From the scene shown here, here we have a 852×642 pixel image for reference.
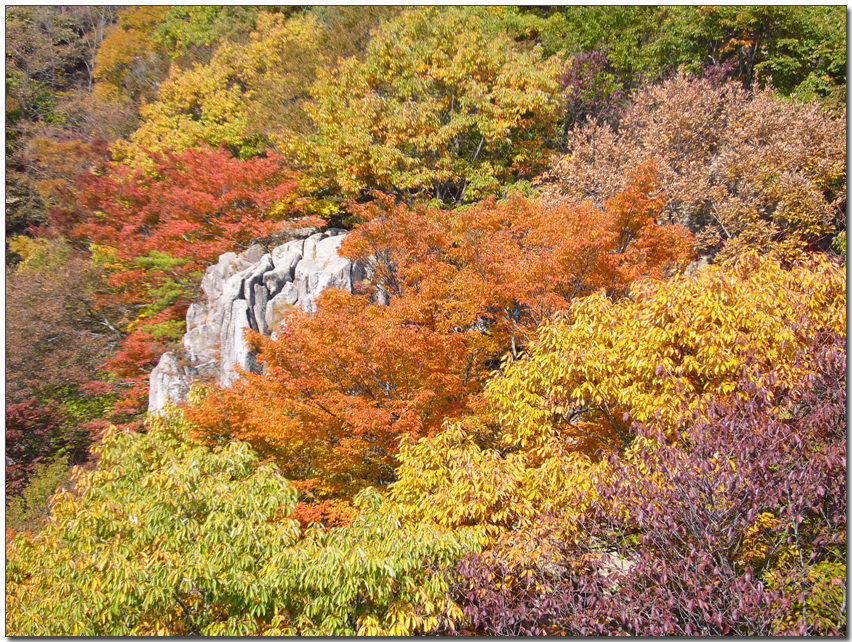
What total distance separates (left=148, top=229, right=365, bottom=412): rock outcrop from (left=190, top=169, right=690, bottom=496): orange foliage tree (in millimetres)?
1412

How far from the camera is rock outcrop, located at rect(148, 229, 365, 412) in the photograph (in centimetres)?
1797

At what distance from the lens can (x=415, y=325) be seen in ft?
46.2

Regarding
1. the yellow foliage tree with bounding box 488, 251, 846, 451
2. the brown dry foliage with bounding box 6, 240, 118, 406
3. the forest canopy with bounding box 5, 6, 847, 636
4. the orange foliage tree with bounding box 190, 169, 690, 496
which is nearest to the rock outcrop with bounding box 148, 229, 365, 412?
the forest canopy with bounding box 5, 6, 847, 636

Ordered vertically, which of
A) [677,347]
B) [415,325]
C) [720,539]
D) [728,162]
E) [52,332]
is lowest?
[52,332]

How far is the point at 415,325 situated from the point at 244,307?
7.06 m

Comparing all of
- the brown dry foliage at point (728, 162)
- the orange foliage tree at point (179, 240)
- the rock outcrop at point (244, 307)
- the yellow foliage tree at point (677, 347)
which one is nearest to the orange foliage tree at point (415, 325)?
the rock outcrop at point (244, 307)

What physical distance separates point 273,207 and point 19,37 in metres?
35.1

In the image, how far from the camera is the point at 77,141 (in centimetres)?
3353

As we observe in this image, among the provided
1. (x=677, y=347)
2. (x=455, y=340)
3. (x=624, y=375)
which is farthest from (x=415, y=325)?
(x=677, y=347)

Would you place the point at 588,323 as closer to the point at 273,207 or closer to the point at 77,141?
the point at 273,207

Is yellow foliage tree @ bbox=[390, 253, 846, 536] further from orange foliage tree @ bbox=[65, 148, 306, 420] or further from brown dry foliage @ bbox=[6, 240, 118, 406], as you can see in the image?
brown dry foliage @ bbox=[6, 240, 118, 406]

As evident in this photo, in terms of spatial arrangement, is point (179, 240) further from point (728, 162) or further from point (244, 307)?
point (728, 162)

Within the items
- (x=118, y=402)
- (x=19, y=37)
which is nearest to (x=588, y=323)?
(x=118, y=402)

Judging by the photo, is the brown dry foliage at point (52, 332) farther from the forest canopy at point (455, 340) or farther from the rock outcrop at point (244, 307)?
the rock outcrop at point (244, 307)
